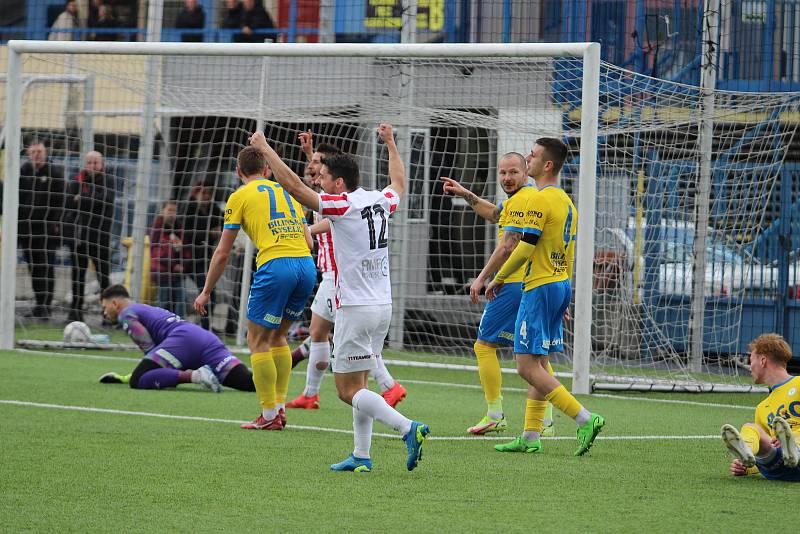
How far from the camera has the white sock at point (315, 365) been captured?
388 inches

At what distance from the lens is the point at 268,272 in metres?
8.59

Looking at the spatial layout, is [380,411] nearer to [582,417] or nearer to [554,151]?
[582,417]

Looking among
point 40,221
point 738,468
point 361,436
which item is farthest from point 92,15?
point 738,468

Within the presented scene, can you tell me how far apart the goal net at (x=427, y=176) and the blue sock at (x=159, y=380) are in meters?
3.37

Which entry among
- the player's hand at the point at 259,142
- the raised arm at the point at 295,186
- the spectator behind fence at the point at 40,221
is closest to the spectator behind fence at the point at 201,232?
the spectator behind fence at the point at 40,221

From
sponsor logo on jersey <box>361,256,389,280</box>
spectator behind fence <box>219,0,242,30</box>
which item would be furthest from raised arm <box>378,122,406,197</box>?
spectator behind fence <box>219,0,242,30</box>

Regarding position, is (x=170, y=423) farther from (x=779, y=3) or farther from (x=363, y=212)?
(x=779, y=3)

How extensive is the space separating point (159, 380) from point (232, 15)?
9.24 meters

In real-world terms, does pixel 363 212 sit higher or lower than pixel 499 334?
higher

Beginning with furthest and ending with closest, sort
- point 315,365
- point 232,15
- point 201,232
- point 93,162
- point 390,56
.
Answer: point 232,15, point 201,232, point 93,162, point 390,56, point 315,365

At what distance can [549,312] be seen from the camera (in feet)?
24.8

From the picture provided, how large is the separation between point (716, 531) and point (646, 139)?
26.9 feet

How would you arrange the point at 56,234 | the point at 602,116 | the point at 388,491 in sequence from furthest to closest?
the point at 56,234 → the point at 602,116 → the point at 388,491

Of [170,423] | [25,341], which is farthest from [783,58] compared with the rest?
[25,341]
